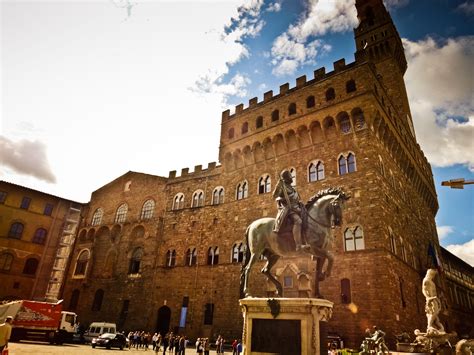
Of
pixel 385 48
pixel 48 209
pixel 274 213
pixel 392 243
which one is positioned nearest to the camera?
pixel 392 243

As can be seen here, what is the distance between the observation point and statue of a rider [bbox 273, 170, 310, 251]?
279 inches

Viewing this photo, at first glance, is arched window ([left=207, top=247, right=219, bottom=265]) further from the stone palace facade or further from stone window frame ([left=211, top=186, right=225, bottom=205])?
stone window frame ([left=211, top=186, right=225, bottom=205])

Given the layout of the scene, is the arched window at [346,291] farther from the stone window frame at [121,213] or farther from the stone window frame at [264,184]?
the stone window frame at [121,213]

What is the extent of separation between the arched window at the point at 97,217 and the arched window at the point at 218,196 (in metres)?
14.3

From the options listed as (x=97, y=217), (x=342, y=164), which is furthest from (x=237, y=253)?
(x=97, y=217)

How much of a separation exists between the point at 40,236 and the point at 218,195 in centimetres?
2090

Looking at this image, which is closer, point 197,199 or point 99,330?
point 99,330

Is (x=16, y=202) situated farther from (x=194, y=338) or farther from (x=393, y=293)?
(x=393, y=293)

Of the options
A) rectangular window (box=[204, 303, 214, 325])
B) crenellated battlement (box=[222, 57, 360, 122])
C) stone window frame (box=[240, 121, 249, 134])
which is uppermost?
crenellated battlement (box=[222, 57, 360, 122])

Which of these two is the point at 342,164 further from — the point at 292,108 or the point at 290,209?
the point at 290,209

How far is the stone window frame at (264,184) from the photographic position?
22.2 m

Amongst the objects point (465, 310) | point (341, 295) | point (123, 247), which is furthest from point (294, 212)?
point (465, 310)

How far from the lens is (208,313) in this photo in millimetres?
21891

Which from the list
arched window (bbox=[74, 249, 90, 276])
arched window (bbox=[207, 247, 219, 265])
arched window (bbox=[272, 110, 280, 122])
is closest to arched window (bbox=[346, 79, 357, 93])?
arched window (bbox=[272, 110, 280, 122])
